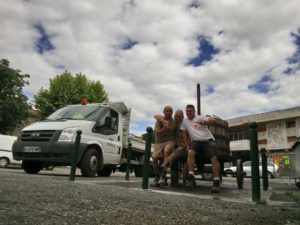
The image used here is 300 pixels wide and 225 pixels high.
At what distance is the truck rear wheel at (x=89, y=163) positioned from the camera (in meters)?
10.3

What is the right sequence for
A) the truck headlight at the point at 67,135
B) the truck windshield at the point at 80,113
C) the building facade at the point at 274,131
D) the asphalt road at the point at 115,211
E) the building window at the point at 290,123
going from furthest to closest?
the building window at the point at 290,123
the building facade at the point at 274,131
the truck windshield at the point at 80,113
the truck headlight at the point at 67,135
the asphalt road at the point at 115,211

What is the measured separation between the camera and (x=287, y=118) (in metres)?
44.1

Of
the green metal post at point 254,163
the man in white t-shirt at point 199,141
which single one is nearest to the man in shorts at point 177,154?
the man in white t-shirt at point 199,141

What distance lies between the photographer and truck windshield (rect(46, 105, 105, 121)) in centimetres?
1093

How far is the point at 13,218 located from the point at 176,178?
16.8 ft

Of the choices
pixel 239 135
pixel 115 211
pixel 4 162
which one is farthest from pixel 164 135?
pixel 239 135

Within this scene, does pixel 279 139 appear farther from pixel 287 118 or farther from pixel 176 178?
pixel 176 178

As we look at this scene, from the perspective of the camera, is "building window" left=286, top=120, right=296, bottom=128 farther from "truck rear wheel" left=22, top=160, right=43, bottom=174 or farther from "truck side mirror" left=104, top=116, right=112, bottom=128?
"truck rear wheel" left=22, top=160, right=43, bottom=174

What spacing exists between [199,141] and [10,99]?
107 feet

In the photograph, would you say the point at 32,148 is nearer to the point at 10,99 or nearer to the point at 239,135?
the point at 10,99

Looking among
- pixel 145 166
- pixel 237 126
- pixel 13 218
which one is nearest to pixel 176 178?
pixel 145 166

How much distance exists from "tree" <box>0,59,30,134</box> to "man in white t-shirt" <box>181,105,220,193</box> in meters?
31.9

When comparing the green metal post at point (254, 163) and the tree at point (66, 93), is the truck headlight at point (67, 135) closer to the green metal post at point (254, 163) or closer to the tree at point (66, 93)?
the green metal post at point (254, 163)

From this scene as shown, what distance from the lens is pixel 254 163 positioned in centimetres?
576
